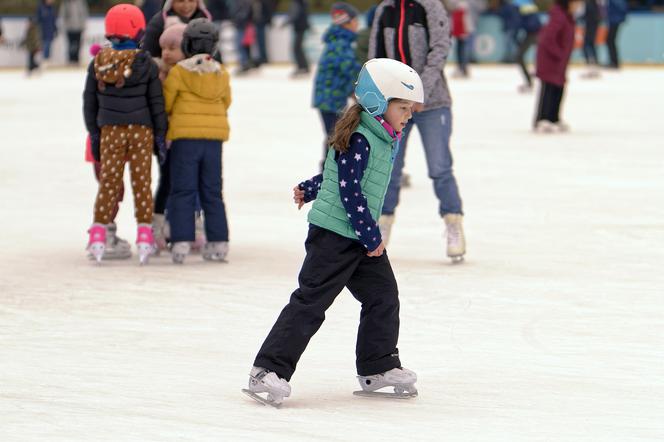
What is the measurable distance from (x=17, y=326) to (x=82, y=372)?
1185 mm

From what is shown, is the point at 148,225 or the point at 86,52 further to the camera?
the point at 86,52

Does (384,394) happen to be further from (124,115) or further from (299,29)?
(299,29)

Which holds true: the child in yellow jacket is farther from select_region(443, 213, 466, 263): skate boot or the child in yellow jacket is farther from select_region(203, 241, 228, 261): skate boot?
select_region(443, 213, 466, 263): skate boot

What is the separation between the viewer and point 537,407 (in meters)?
5.90

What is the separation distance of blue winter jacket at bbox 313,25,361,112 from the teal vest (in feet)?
22.1

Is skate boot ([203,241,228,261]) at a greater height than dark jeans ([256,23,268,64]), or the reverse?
skate boot ([203,241,228,261])

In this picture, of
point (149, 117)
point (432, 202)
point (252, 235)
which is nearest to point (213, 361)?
point (149, 117)

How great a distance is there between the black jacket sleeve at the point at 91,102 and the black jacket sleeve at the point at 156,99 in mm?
313

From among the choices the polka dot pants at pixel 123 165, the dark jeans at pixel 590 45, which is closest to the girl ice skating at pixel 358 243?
the polka dot pants at pixel 123 165

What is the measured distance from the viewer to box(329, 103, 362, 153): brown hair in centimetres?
593

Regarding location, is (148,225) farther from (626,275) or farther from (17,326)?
(626,275)

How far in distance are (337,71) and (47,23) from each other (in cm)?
2109

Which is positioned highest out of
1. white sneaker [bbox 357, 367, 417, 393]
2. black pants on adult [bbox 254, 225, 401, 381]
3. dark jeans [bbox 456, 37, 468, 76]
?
black pants on adult [bbox 254, 225, 401, 381]

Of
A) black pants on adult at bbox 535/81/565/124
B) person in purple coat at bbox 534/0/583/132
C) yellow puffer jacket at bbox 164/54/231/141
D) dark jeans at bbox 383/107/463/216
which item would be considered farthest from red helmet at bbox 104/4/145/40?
black pants on adult at bbox 535/81/565/124
